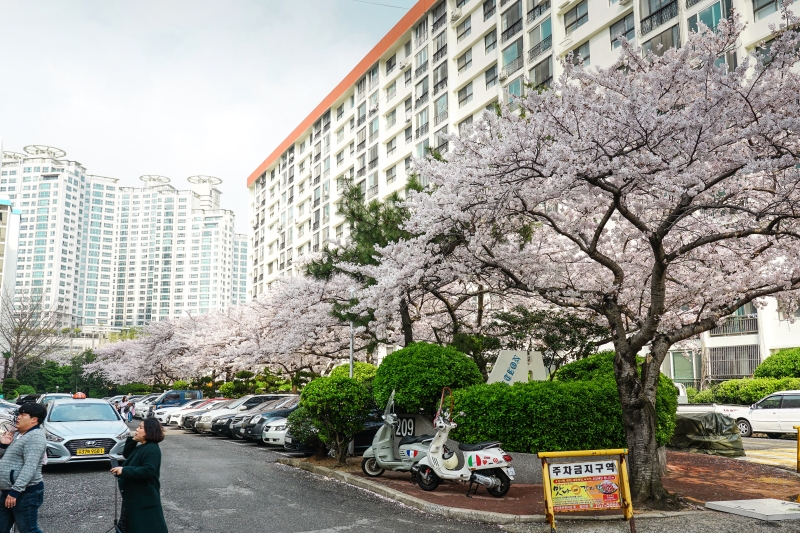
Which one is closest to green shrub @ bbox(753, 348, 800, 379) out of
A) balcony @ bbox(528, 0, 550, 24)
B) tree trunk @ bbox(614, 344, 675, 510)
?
tree trunk @ bbox(614, 344, 675, 510)

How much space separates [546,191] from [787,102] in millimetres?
3619

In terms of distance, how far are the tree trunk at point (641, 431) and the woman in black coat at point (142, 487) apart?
264 inches

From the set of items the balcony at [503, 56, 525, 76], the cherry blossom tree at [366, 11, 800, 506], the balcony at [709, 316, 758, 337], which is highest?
the balcony at [503, 56, 525, 76]

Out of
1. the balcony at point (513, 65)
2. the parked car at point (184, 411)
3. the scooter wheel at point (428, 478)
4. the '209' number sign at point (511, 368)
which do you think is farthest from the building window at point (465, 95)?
the scooter wheel at point (428, 478)

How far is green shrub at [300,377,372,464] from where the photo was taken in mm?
13809

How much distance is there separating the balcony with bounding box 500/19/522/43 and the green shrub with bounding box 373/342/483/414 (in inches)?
1125

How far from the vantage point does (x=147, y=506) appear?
531 centimetres

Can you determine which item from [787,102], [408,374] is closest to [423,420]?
[408,374]

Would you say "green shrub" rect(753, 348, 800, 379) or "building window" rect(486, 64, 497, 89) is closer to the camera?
"green shrub" rect(753, 348, 800, 379)

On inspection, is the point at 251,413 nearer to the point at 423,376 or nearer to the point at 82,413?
the point at 82,413

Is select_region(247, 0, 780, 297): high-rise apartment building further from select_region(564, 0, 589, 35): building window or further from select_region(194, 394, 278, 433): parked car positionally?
select_region(194, 394, 278, 433): parked car

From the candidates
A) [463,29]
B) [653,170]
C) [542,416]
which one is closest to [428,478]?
[542,416]

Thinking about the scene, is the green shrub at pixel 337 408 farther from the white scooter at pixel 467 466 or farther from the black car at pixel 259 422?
the black car at pixel 259 422

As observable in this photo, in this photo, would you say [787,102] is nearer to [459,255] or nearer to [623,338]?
[623,338]
